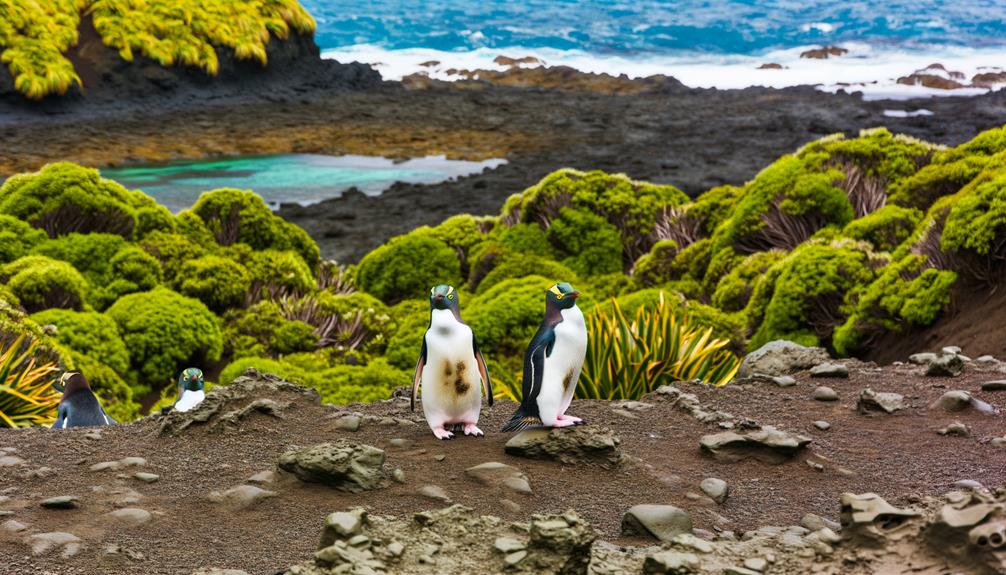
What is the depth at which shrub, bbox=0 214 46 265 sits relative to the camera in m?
13.4

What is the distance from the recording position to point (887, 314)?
9.68 meters

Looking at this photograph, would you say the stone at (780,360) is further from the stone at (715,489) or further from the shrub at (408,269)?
the shrub at (408,269)

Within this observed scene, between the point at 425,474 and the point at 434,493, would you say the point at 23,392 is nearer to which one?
the point at 425,474

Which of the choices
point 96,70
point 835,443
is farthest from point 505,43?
point 835,443

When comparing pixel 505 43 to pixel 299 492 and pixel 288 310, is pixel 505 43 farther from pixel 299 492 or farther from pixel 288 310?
pixel 299 492

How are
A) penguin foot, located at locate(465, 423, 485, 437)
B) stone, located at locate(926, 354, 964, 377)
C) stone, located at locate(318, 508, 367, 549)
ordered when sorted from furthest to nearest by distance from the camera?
stone, located at locate(926, 354, 964, 377) < penguin foot, located at locate(465, 423, 485, 437) < stone, located at locate(318, 508, 367, 549)

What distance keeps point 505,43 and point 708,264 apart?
5701cm

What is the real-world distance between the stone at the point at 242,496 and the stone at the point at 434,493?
76 centimetres

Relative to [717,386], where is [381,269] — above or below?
below

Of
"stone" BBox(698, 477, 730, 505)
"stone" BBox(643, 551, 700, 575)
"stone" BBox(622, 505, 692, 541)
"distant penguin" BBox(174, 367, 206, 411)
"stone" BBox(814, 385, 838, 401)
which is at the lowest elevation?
"distant penguin" BBox(174, 367, 206, 411)

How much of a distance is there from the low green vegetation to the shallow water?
962 centimetres

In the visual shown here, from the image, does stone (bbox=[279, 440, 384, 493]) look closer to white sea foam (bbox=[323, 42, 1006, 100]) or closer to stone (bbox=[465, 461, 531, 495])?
stone (bbox=[465, 461, 531, 495])

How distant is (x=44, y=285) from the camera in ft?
39.7

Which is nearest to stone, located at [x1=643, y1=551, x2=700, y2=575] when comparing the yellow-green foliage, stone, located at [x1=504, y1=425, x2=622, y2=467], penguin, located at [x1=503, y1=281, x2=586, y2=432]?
stone, located at [x1=504, y1=425, x2=622, y2=467]
